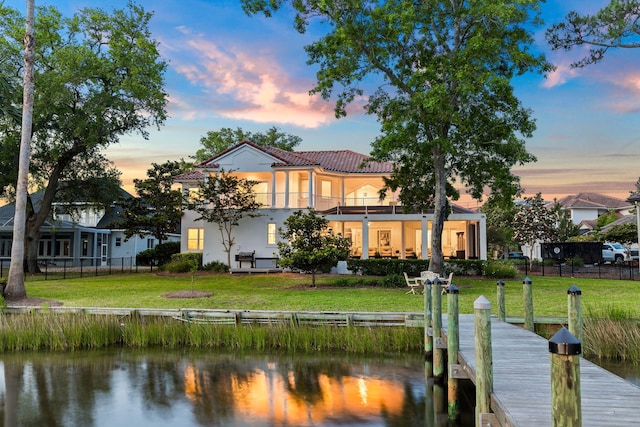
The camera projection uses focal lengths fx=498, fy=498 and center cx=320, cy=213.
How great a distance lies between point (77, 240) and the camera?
129ft

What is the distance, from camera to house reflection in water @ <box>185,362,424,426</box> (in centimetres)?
837

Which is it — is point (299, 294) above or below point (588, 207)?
below

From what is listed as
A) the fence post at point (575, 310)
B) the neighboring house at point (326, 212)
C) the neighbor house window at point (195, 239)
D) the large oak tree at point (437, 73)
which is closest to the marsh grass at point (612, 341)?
the fence post at point (575, 310)

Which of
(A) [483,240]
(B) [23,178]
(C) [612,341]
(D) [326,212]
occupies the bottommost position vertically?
(C) [612,341]

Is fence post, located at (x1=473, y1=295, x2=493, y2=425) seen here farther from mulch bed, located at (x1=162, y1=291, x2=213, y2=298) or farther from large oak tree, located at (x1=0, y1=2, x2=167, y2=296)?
large oak tree, located at (x1=0, y1=2, x2=167, y2=296)

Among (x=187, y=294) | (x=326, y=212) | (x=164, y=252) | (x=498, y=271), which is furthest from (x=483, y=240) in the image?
(x=164, y=252)

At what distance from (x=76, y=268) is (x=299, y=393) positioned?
31.6 meters

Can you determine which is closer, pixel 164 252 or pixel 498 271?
pixel 498 271

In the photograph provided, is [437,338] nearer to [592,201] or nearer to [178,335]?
[178,335]

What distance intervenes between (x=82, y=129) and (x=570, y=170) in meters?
34.3

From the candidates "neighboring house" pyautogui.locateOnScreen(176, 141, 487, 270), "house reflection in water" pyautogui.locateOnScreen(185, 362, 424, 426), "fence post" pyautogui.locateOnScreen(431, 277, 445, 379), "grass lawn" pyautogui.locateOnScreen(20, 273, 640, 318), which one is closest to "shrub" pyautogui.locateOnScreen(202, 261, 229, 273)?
"neighboring house" pyautogui.locateOnScreen(176, 141, 487, 270)

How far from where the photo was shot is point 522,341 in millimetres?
8922

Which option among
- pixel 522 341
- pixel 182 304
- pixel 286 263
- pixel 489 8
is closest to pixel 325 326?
pixel 522 341

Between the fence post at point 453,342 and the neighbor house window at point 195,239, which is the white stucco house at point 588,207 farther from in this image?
the fence post at point 453,342
